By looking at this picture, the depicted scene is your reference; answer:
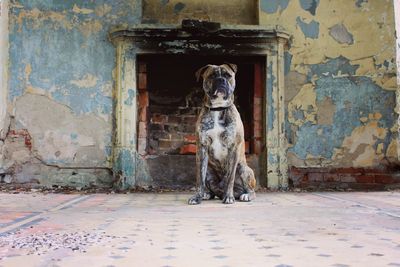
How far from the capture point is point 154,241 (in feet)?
7.83

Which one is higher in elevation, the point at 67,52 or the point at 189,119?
the point at 67,52

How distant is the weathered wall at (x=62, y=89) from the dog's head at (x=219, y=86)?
7.90 ft

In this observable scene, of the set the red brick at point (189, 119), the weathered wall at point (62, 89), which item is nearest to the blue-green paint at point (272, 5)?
the weathered wall at point (62, 89)

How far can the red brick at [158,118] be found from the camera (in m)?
7.34

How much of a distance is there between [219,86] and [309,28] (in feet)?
9.48

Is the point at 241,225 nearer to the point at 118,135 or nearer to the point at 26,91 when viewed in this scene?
the point at 118,135

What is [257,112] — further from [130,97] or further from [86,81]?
[86,81]

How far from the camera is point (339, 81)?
22.7ft

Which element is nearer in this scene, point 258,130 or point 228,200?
point 228,200

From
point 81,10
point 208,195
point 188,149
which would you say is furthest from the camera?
point 188,149

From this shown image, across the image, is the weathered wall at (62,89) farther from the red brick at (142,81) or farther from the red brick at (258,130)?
the red brick at (258,130)

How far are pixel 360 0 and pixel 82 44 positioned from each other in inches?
153

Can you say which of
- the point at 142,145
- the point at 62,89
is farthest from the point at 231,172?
the point at 62,89

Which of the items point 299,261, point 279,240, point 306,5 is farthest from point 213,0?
point 299,261
